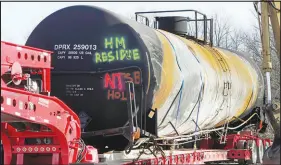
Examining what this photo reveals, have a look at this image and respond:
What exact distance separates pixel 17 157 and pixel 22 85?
32.2 inches

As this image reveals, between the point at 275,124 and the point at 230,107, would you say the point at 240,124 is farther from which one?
the point at 275,124

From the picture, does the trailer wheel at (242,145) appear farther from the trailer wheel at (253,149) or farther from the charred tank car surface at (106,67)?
the charred tank car surface at (106,67)

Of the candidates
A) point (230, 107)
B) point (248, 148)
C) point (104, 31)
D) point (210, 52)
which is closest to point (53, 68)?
point (104, 31)

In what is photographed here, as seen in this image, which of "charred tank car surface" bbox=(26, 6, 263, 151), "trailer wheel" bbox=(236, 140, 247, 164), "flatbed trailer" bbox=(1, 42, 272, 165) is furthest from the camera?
"trailer wheel" bbox=(236, 140, 247, 164)

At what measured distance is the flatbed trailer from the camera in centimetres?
455

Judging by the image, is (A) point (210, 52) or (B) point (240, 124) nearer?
(A) point (210, 52)

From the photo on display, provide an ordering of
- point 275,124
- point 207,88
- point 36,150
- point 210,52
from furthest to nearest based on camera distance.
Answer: point 210,52 → point 207,88 → point 36,150 → point 275,124

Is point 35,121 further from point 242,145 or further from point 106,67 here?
point 242,145

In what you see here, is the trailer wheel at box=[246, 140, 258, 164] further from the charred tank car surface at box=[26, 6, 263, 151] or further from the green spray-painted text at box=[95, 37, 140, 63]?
the green spray-painted text at box=[95, 37, 140, 63]

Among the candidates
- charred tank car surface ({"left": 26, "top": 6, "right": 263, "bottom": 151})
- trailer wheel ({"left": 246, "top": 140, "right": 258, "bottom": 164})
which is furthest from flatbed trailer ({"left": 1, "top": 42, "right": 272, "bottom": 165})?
trailer wheel ({"left": 246, "top": 140, "right": 258, "bottom": 164})

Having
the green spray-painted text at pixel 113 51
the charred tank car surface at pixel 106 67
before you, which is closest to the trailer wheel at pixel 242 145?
the charred tank car surface at pixel 106 67

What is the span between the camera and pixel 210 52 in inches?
375

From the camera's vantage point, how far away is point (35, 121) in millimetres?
4719

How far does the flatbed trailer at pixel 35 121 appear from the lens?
4.55 m
